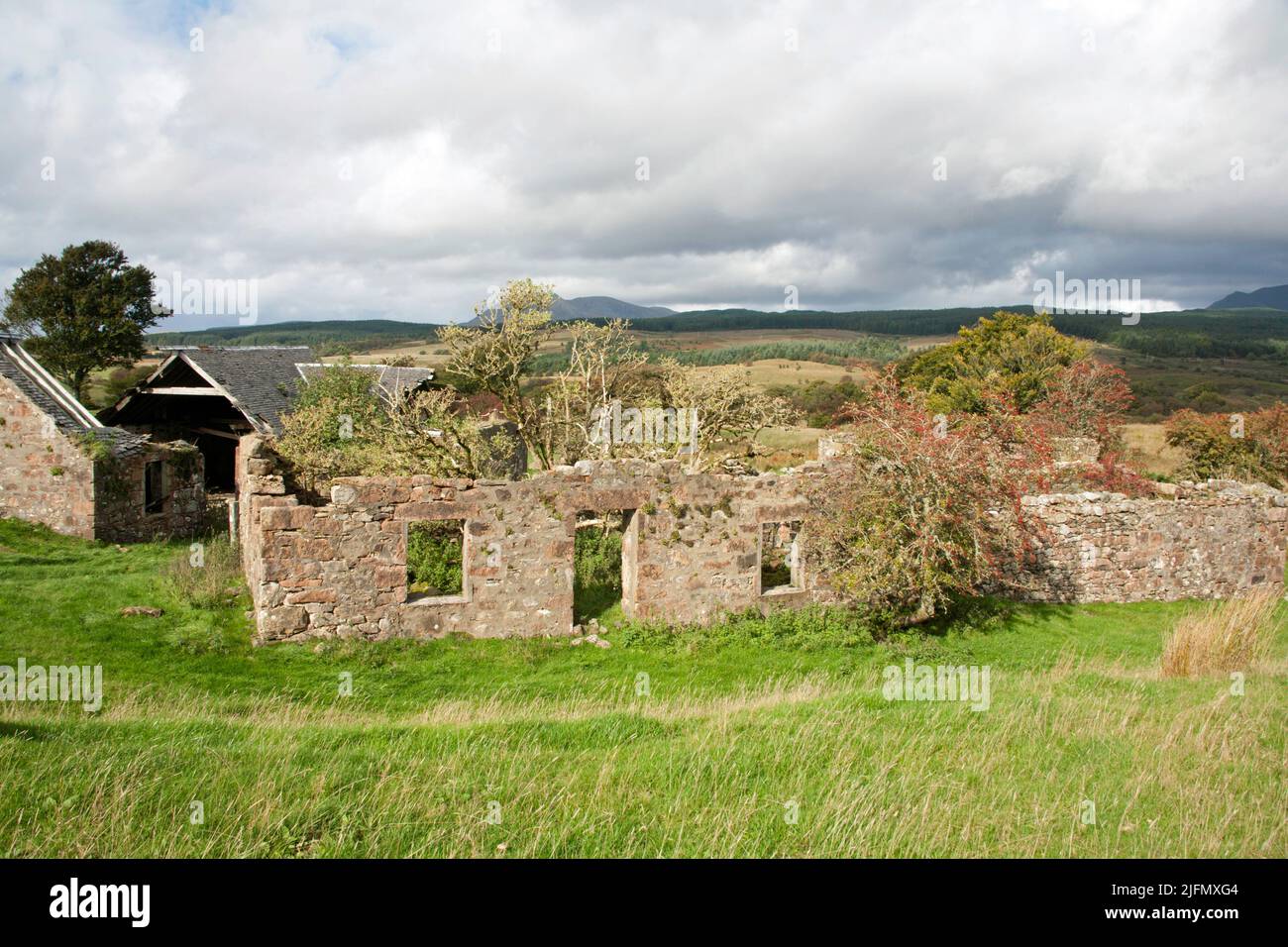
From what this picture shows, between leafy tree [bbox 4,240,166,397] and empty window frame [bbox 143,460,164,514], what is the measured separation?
24.2 metres

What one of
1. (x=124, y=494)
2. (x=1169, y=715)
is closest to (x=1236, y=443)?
(x=1169, y=715)

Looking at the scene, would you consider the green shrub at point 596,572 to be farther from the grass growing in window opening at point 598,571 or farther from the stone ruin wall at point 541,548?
the stone ruin wall at point 541,548

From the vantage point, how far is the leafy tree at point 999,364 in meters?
35.0

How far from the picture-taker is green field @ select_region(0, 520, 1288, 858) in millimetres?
5148

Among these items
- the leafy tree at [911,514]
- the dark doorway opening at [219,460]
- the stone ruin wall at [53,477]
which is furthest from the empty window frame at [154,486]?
the leafy tree at [911,514]

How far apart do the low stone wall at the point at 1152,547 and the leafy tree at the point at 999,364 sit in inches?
556

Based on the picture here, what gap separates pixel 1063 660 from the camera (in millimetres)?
12539

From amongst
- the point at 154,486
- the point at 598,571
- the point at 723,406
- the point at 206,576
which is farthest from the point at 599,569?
the point at 154,486

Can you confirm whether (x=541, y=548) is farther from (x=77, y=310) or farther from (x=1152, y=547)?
(x=77, y=310)

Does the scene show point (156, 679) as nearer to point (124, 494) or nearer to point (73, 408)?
point (124, 494)

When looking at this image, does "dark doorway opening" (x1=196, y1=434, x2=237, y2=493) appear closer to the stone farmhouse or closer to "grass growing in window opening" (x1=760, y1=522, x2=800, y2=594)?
the stone farmhouse

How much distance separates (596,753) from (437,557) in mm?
8519

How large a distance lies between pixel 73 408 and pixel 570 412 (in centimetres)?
1280

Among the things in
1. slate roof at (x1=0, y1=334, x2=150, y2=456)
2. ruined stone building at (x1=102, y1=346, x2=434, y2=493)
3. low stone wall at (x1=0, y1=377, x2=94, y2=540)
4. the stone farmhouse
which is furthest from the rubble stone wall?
ruined stone building at (x1=102, y1=346, x2=434, y2=493)
